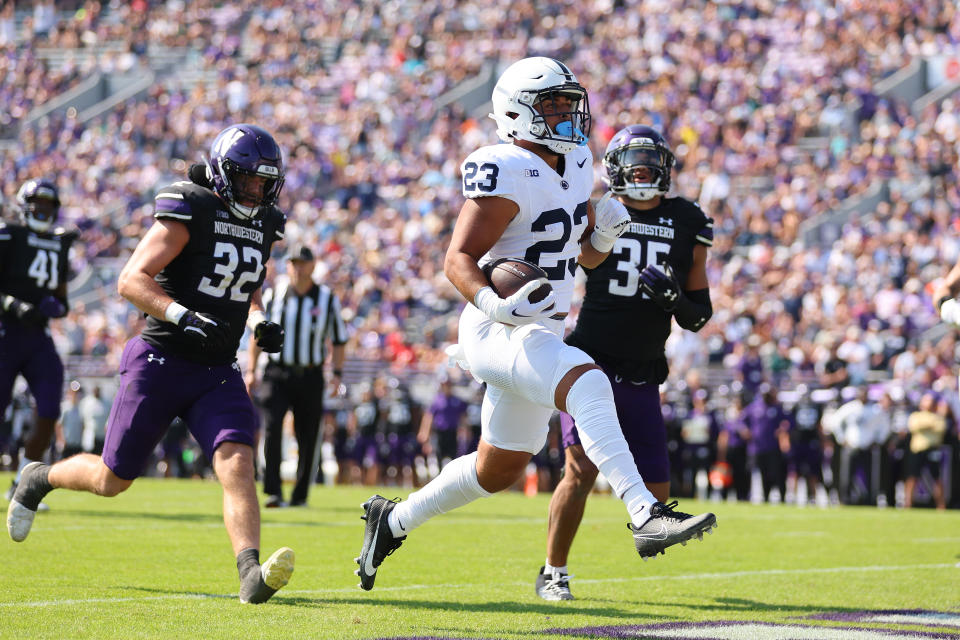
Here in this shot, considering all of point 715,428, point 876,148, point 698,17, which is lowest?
point 715,428

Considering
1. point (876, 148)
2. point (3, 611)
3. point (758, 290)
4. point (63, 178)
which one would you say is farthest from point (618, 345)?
point (63, 178)

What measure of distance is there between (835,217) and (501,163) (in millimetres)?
16250

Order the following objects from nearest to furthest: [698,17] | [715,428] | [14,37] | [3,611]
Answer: [3,611] < [715,428] < [698,17] < [14,37]

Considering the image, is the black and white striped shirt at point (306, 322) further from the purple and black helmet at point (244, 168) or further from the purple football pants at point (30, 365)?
the purple and black helmet at point (244, 168)

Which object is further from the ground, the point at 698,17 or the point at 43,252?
the point at 698,17

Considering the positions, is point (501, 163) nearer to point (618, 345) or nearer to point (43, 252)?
point (618, 345)

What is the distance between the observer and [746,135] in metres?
22.5

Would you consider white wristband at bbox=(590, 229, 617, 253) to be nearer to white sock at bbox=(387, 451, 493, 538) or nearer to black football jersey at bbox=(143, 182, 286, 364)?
white sock at bbox=(387, 451, 493, 538)

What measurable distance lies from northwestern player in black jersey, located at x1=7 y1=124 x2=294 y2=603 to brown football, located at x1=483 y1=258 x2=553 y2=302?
99 centimetres

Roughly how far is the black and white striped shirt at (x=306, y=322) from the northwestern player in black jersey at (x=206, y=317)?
4768mm

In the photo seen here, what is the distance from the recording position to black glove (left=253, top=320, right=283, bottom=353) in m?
5.10

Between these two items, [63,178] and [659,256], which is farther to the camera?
[63,178]

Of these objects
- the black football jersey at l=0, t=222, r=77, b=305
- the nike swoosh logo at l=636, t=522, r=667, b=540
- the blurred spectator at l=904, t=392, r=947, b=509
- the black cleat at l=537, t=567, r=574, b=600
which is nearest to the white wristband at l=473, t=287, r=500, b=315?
the nike swoosh logo at l=636, t=522, r=667, b=540

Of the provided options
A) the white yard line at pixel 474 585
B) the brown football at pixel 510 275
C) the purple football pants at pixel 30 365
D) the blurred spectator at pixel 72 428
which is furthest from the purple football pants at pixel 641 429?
the blurred spectator at pixel 72 428
